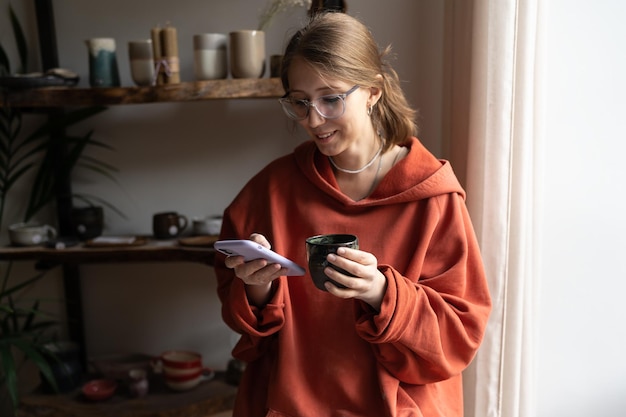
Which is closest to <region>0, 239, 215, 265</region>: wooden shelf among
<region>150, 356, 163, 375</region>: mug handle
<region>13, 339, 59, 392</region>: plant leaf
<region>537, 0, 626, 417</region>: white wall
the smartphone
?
<region>13, 339, 59, 392</region>: plant leaf

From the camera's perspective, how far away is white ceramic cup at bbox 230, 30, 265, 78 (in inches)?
69.7

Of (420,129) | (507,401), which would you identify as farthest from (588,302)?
(420,129)

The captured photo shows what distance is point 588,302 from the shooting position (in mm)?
1726

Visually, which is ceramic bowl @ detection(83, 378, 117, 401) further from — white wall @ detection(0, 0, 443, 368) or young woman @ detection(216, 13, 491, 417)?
young woman @ detection(216, 13, 491, 417)

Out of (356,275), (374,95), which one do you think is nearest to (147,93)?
(374,95)

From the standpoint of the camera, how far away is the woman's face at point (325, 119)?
128cm

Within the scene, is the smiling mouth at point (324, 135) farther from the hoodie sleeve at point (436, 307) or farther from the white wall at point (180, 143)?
the white wall at point (180, 143)

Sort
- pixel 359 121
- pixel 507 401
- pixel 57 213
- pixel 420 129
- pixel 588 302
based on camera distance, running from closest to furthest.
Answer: pixel 359 121 < pixel 507 401 < pixel 588 302 < pixel 420 129 < pixel 57 213

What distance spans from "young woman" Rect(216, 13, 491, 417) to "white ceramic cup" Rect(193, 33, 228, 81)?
508 mm

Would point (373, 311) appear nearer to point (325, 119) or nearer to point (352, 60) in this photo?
point (325, 119)

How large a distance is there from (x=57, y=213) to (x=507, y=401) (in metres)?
1.62

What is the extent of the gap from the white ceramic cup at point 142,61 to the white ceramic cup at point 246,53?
0.85 feet

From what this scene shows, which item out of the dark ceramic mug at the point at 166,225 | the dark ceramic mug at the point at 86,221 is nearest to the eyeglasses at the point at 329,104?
the dark ceramic mug at the point at 166,225

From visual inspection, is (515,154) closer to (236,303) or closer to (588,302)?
(588,302)
